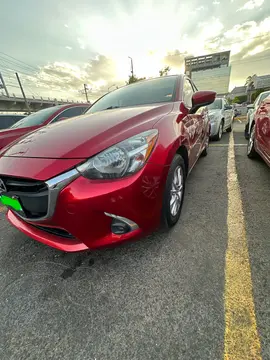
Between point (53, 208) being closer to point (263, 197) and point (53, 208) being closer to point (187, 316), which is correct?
point (187, 316)

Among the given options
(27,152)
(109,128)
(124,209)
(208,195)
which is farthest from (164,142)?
(208,195)

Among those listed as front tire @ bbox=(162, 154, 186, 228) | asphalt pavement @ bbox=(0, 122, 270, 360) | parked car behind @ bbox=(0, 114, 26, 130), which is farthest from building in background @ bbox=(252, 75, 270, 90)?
asphalt pavement @ bbox=(0, 122, 270, 360)

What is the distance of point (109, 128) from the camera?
1480 mm

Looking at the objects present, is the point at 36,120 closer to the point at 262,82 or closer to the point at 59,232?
the point at 59,232

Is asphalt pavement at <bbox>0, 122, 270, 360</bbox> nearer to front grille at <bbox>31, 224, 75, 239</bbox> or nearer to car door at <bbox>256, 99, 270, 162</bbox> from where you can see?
front grille at <bbox>31, 224, 75, 239</bbox>

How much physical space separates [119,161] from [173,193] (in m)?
0.76

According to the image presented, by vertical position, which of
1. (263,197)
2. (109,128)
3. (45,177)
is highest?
(109,128)

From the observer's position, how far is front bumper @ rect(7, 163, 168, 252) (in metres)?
1.17

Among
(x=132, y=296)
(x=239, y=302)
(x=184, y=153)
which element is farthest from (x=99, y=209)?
(x=184, y=153)

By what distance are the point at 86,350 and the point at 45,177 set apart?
1.00 metres

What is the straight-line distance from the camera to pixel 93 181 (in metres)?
1.20

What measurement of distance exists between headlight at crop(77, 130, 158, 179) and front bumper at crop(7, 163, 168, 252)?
4cm

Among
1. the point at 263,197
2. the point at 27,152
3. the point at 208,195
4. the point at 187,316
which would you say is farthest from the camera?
the point at 208,195

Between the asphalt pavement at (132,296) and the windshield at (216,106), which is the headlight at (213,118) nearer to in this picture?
the windshield at (216,106)
